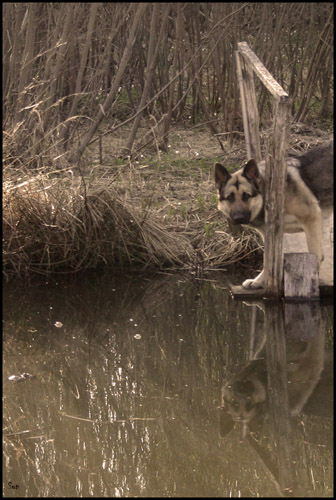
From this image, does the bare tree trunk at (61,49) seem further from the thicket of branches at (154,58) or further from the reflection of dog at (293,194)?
the reflection of dog at (293,194)

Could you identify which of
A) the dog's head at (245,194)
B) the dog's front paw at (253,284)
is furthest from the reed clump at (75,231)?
the dog's head at (245,194)

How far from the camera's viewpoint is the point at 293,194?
268 inches

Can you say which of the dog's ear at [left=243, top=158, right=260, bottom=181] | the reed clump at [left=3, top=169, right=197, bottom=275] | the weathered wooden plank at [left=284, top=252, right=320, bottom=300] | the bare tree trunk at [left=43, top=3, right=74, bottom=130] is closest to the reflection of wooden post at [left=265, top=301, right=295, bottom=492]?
the weathered wooden plank at [left=284, top=252, right=320, bottom=300]

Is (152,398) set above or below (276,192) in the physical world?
below

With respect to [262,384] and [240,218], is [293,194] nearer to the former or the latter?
[240,218]

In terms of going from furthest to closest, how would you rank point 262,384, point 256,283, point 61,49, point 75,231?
point 61,49, point 75,231, point 256,283, point 262,384

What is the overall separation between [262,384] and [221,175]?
7.74 feet

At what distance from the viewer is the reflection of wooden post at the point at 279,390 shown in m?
4.11

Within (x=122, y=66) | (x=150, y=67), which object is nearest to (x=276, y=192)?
(x=122, y=66)

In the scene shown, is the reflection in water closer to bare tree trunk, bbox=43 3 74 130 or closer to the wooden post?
the wooden post

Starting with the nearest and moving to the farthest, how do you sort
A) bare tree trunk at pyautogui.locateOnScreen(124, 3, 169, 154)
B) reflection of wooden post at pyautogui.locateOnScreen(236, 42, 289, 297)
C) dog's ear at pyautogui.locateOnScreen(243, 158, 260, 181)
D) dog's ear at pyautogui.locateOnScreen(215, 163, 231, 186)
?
reflection of wooden post at pyautogui.locateOnScreen(236, 42, 289, 297) < dog's ear at pyautogui.locateOnScreen(243, 158, 260, 181) < dog's ear at pyautogui.locateOnScreen(215, 163, 231, 186) < bare tree trunk at pyautogui.locateOnScreen(124, 3, 169, 154)

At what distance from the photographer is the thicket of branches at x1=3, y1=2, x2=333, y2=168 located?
941 centimetres

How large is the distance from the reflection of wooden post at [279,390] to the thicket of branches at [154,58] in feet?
12.5

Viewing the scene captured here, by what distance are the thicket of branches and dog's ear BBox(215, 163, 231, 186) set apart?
2693 millimetres
